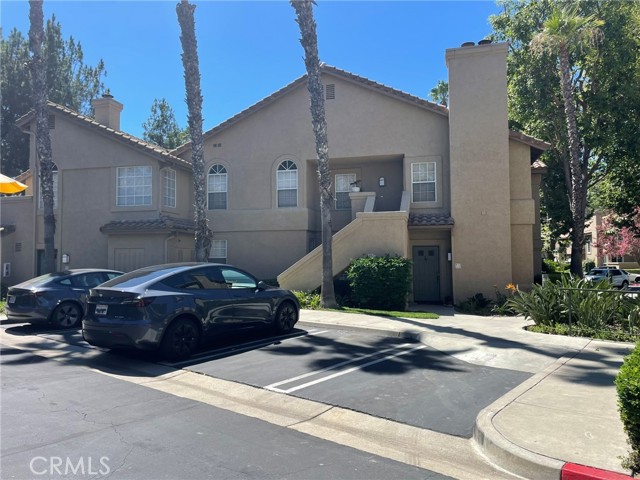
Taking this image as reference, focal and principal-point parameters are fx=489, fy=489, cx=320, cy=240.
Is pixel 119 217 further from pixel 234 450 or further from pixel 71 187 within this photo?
pixel 234 450

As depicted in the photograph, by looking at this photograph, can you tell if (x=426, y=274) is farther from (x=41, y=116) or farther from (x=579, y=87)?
(x=41, y=116)

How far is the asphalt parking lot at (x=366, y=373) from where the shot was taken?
5992mm

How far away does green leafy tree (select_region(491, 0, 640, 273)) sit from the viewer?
787 inches

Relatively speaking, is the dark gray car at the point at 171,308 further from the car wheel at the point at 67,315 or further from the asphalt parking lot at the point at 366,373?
the car wheel at the point at 67,315

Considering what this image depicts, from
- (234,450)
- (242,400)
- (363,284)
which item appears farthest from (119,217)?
(234,450)

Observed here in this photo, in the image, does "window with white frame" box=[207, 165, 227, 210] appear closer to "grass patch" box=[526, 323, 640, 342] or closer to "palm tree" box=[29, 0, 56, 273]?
"palm tree" box=[29, 0, 56, 273]

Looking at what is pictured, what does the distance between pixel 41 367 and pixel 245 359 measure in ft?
10.7

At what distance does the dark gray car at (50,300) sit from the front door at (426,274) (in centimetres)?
1181

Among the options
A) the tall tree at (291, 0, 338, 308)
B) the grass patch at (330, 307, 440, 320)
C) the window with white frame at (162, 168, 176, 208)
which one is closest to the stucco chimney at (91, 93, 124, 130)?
the window with white frame at (162, 168, 176, 208)

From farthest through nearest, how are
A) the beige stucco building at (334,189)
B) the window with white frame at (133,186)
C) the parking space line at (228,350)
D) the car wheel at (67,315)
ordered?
the window with white frame at (133,186), the beige stucco building at (334,189), the car wheel at (67,315), the parking space line at (228,350)

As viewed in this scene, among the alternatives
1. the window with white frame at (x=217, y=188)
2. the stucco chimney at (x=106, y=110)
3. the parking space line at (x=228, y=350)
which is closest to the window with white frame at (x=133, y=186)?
the window with white frame at (x=217, y=188)

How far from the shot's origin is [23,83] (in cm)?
3189

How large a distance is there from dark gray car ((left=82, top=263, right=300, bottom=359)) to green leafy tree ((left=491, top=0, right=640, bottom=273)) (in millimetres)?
15523

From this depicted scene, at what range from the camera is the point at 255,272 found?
20047mm
